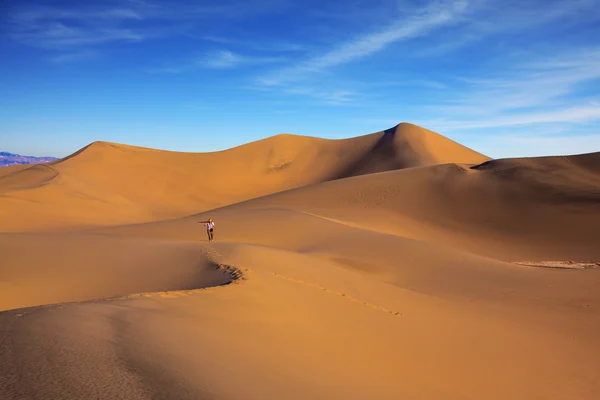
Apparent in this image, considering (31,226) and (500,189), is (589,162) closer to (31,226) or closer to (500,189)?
(500,189)

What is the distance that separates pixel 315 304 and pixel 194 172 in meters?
54.5

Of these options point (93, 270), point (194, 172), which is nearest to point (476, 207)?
point (93, 270)

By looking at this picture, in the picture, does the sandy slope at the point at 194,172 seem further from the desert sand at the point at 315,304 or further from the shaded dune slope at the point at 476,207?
the shaded dune slope at the point at 476,207

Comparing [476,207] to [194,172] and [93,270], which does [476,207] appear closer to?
[93,270]

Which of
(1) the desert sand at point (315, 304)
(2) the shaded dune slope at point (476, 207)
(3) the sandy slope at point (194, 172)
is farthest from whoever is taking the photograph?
(3) the sandy slope at point (194, 172)

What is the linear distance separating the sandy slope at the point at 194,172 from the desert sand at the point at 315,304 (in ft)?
23.5

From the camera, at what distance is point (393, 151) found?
6334 centimetres

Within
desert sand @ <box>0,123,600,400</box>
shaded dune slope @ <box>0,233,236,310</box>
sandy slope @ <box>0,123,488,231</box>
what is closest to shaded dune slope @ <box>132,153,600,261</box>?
desert sand @ <box>0,123,600,400</box>

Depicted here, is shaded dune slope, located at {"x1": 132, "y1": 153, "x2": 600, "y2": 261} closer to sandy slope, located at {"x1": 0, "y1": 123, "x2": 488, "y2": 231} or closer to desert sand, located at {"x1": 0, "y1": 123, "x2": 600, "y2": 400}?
desert sand, located at {"x1": 0, "y1": 123, "x2": 600, "y2": 400}

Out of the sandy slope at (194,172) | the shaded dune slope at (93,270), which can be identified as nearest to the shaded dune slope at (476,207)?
the shaded dune slope at (93,270)

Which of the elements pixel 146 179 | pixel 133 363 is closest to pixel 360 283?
pixel 133 363

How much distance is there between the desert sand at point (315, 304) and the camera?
13.6 ft

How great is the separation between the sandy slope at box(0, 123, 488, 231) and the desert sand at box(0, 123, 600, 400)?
282 inches

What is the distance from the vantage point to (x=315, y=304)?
812 cm
